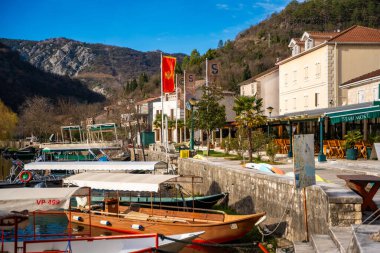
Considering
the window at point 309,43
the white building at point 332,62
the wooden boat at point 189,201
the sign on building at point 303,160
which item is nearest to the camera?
the sign on building at point 303,160

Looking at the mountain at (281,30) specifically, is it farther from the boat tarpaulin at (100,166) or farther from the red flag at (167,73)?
the boat tarpaulin at (100,166)

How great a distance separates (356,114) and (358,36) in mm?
17274

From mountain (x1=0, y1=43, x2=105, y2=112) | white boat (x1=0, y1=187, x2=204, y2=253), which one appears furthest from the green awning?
mountain (x1=0, y1=43, x2=105, y2=112)

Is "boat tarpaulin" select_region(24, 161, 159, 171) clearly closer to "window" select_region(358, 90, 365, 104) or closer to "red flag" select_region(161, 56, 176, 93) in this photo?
"red flag" select_region(161, 56, 176, 93)

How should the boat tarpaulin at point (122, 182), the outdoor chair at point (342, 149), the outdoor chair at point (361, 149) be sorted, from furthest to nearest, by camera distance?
the outdoor chair at point (342, 149), the outdoor chair at point (361, 149), the boat tarpaulin at point (122, 182)

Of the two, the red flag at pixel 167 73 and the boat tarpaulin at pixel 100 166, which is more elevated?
the red flag at pixel 167 73

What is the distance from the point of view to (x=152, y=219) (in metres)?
16.2

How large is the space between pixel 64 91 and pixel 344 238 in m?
146

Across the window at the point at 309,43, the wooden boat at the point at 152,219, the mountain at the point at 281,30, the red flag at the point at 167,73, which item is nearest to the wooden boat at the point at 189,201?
the wooden boat at the point at 152,219

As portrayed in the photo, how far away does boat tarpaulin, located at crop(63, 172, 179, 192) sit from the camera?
50.8 ft

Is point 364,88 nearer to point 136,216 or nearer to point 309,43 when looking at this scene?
point 309,43

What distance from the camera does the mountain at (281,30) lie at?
112 m

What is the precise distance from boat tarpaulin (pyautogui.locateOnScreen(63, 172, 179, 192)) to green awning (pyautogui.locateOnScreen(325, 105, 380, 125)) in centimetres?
1305

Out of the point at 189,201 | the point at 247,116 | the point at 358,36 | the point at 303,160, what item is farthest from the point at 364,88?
the point at 303,160
